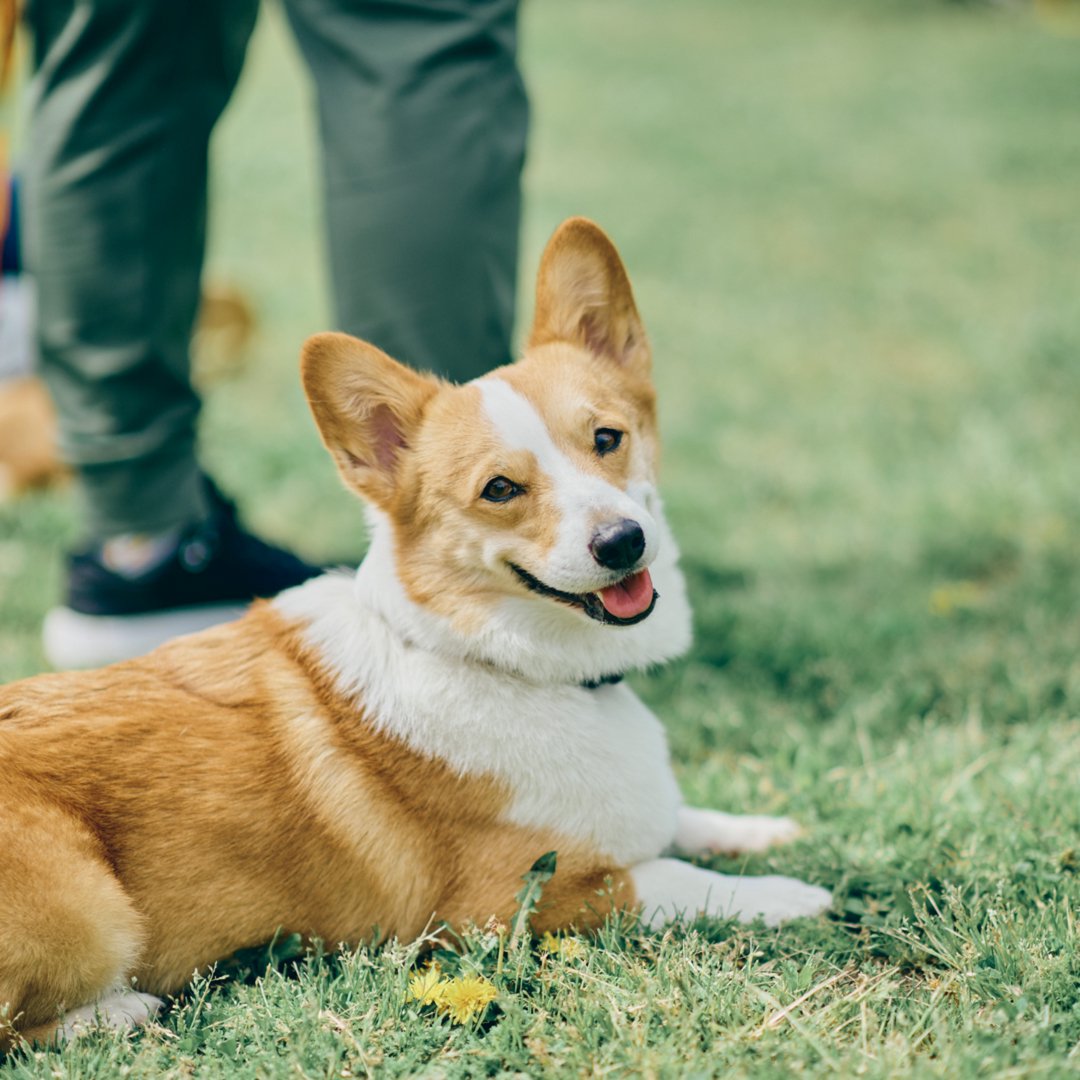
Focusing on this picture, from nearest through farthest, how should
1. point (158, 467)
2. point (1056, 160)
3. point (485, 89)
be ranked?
point (485, 89) → point (158, 467) → point (1056, 160)

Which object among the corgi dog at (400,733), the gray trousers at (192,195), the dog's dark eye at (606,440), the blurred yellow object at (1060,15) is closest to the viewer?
the corgi dog at (400,733)

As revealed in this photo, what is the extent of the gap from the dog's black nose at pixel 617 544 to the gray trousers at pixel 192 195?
2.56 ft

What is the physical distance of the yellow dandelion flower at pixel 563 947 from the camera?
1.94m

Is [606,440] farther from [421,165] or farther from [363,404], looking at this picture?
[421,165]

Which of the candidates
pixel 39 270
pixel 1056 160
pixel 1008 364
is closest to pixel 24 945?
pixel 39 270

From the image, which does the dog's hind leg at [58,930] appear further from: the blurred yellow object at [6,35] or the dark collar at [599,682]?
the blurred yellow object at [6,35]

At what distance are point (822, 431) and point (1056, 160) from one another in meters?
5.60

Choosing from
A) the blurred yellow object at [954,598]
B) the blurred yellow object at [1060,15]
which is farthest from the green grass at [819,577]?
the blurred yellow object at [1060,15]

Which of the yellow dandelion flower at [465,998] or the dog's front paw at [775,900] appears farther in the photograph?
the dog's front paw at [775,900]

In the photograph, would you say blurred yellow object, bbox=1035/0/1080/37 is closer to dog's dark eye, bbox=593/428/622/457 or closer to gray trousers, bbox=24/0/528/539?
gray trousers, bbox=24/0/528/539

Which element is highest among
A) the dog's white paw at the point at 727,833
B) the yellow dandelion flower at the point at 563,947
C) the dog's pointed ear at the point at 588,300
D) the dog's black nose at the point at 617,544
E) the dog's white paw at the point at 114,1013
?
the dog's pointed ear at the point at 588,300

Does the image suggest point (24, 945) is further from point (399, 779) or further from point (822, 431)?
point (822, 431)

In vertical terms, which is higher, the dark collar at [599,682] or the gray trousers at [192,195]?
the gray trousers at [192,195]

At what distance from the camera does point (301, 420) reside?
501cm
